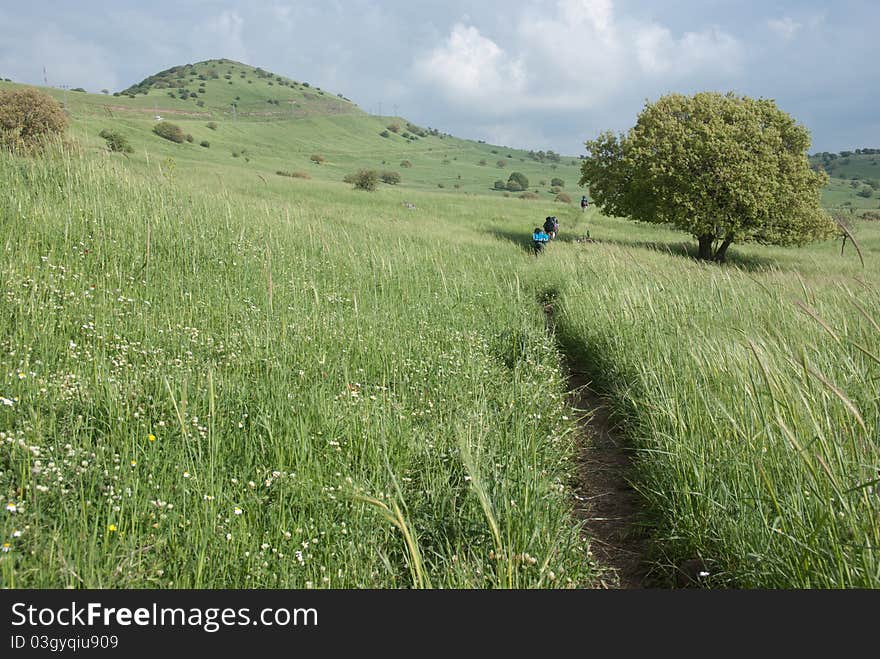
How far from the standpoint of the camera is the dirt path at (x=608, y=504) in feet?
11.0

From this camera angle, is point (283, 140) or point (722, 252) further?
point (283, 140)

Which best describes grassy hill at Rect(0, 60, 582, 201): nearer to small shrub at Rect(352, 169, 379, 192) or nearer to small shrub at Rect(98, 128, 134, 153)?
small shrub at Rect(98, 128, 134, 153)

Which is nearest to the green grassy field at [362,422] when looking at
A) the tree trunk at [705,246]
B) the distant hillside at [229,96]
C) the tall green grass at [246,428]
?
the tall green grass at [246,428]

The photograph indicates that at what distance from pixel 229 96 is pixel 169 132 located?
9973cm

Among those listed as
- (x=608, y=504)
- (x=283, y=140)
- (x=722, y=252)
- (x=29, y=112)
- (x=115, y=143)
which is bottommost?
(x=608, y=504)

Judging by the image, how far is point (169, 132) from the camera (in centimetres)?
5491

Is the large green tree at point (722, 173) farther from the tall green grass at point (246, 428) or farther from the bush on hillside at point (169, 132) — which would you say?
the bush on hillside at point (169, 132)

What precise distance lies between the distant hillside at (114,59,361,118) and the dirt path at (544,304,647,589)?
111 meters

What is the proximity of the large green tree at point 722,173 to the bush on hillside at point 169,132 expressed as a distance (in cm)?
4796

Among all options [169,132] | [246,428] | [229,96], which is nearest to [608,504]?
[246,428]

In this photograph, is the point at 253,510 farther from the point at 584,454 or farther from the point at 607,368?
the point at 607,368

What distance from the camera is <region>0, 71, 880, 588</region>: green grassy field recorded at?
8.30 ft

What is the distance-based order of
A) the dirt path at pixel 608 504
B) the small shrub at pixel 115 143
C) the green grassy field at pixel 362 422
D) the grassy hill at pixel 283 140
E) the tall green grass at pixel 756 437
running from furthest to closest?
1. the grassy hill at pixel 283 140
2. the small shrub at pixel 115 143
3. the dirt path at pixel 608 504
4. the green grassy field at pixel 362 422
5. the tall green grass at pixel 756 437

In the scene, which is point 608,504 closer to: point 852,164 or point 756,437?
point 756,437
